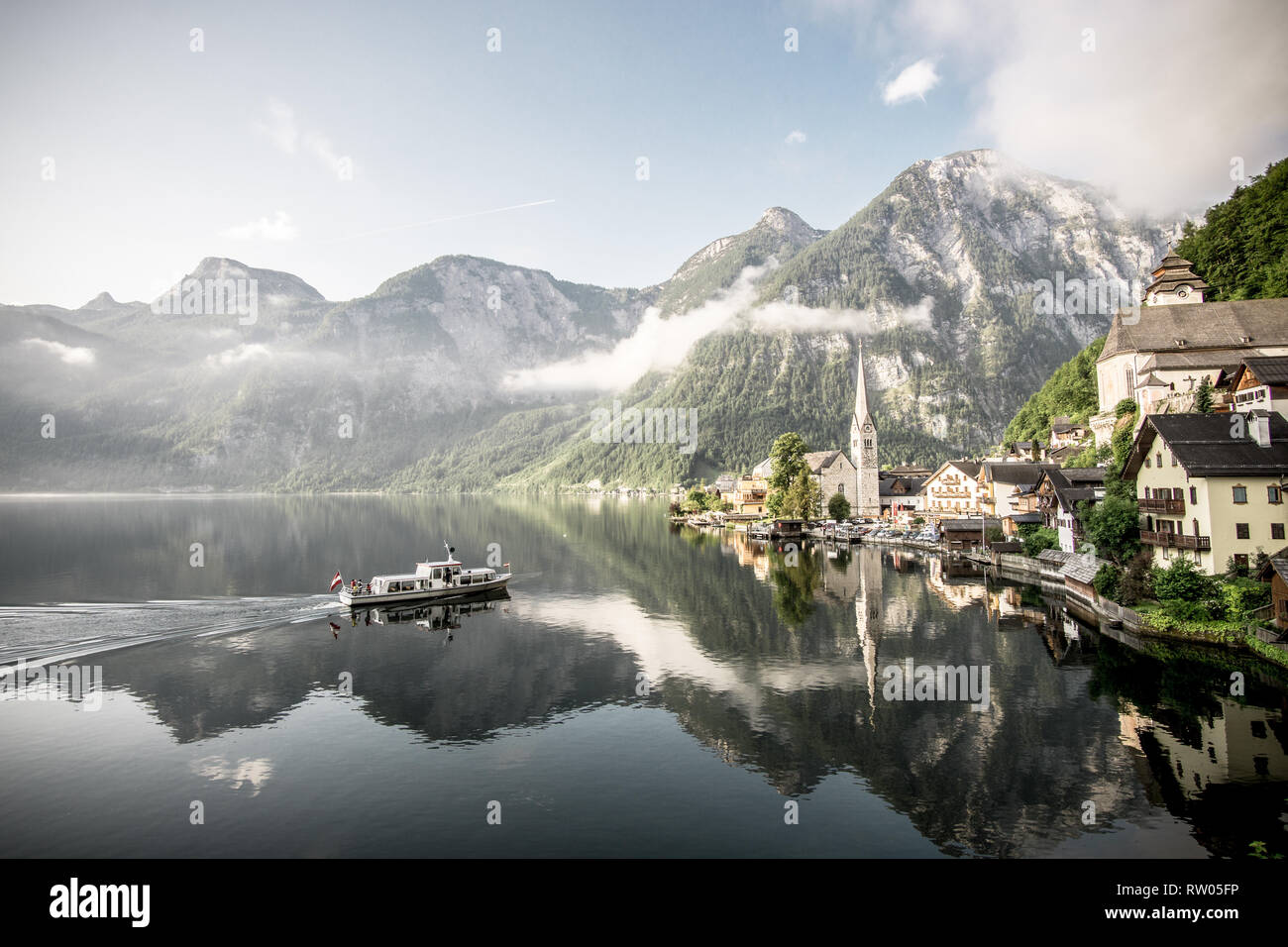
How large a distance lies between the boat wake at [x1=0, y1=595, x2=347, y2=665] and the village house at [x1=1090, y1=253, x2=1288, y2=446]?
298ft

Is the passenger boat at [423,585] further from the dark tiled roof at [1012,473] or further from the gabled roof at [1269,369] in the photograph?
the dark tiled roof at [1012,473]

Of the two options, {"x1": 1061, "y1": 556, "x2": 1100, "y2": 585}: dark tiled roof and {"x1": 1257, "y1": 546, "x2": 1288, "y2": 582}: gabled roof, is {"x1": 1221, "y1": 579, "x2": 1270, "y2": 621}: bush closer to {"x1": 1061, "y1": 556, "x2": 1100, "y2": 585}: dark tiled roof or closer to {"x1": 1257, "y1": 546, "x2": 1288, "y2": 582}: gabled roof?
{"x1": 1257, "y1": 546, "x2": 1288, "y2": 582}: gabled roof

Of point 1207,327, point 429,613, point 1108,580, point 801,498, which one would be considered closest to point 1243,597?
point 1108,580

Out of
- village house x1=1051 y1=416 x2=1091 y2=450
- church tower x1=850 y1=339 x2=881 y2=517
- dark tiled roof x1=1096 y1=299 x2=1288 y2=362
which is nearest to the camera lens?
dark tiled roof x1=1096 y1=299 x2=1288 y2=362

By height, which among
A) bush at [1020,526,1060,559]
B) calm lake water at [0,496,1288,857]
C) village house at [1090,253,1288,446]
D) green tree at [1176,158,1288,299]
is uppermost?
green tree at [1176,158,1288,299]

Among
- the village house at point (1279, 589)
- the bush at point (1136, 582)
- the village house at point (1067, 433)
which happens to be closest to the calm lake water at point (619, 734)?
the village house at point (1279, 589)

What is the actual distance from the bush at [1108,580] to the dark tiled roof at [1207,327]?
4746cm

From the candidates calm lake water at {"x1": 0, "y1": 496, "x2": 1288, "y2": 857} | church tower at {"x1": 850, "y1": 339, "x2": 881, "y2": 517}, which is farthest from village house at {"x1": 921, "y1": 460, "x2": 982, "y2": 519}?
calm lake water at {"x1": 0, "y1": 496, "x2": 1288, "y2": 857}

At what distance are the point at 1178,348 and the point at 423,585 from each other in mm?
92029

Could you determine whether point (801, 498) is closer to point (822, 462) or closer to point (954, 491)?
point (954, 491)

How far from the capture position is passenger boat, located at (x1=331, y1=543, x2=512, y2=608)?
6071 centimetres

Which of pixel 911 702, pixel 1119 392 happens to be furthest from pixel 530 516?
pixel 911 702
